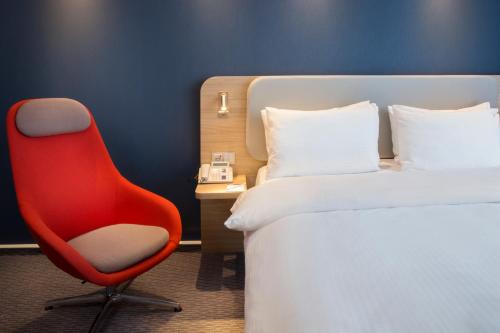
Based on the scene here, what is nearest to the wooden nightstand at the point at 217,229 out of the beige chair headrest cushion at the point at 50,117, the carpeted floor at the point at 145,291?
the carpeted floor at the point at 145,291

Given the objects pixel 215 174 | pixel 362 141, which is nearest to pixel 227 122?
pixel 215 174

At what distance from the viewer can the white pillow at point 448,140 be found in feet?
7.48

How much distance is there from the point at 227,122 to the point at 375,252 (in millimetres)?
1538

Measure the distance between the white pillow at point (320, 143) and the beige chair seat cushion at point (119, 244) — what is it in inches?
31.0

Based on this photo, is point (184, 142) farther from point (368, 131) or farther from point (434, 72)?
point (434, 72)

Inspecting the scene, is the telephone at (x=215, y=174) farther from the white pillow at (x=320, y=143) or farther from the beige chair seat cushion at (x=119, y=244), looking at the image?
the beige chair seat cushion at (x=119, y=244)

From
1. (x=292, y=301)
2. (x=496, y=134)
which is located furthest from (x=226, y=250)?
(x=496, y=134)

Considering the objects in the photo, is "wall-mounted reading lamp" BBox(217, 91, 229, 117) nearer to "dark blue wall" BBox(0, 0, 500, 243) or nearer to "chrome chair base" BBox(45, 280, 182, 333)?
"dark blue wall" BBox(0, 0, 500, 243)

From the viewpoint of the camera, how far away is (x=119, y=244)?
1.85m

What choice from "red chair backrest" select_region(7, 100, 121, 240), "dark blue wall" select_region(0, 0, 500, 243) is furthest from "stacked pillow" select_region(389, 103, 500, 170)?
"red chair backrest" select_region(7, 100, 121, 240)

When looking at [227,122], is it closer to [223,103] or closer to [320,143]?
[223,103]

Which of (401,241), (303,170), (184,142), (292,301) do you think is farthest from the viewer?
(184,142)

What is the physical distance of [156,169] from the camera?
2744mm

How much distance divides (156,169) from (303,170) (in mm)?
1119
